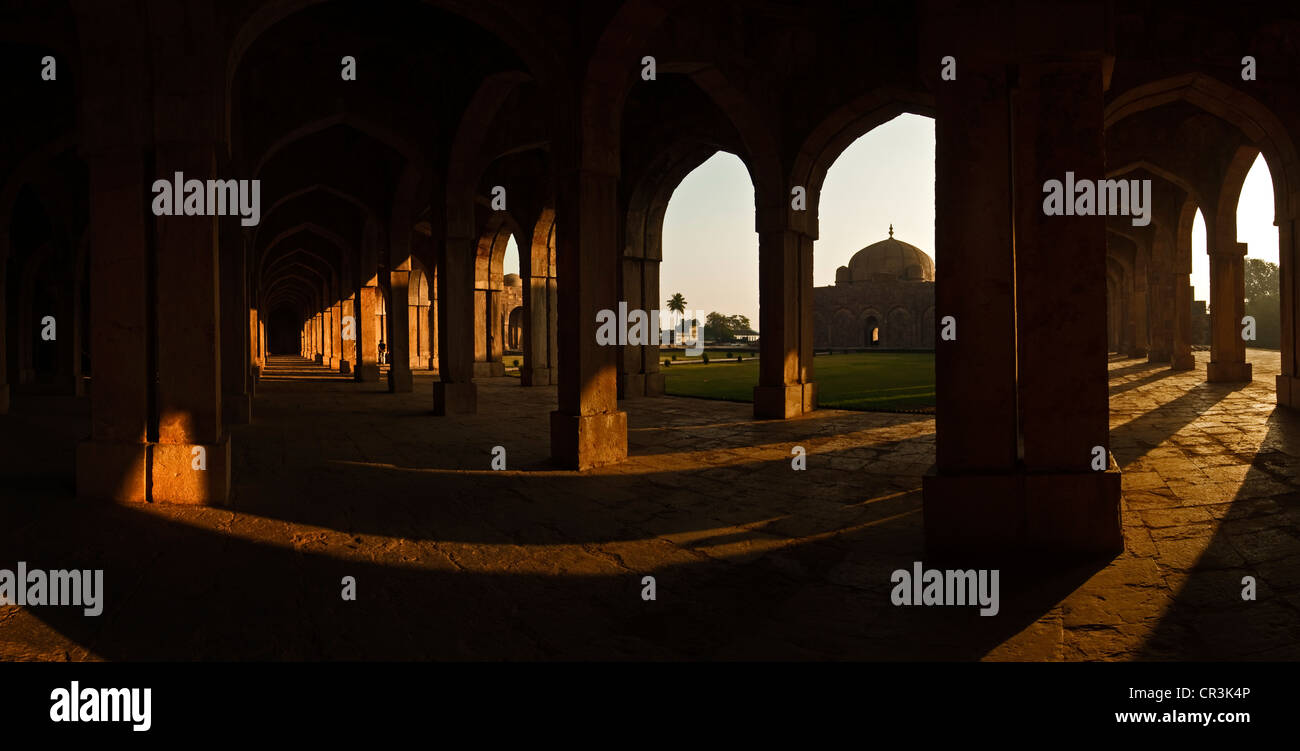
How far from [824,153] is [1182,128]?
10693mm

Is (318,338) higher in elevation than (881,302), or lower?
lower

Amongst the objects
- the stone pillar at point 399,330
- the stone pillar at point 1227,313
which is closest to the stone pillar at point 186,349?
the stone pillar at point 399,330

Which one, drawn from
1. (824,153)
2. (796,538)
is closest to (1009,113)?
(796,538)

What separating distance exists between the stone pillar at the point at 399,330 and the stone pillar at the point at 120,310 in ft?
35.4

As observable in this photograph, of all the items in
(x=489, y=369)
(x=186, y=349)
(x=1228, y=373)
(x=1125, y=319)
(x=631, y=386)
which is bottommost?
(x=631, y=386)

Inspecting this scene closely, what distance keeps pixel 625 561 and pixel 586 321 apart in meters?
3.77

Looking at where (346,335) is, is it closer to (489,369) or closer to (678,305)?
(489,369)

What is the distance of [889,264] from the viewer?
51.3 m

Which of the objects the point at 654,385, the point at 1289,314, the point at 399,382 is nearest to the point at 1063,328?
the point at 1289,314

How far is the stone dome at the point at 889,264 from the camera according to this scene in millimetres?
50844

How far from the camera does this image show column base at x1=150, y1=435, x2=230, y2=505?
5812mm

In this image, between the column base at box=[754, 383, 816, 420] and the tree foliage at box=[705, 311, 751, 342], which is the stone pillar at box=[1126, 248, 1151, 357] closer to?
the column base at box=[754, 383, 816, 420]

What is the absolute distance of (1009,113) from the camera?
429 cm
